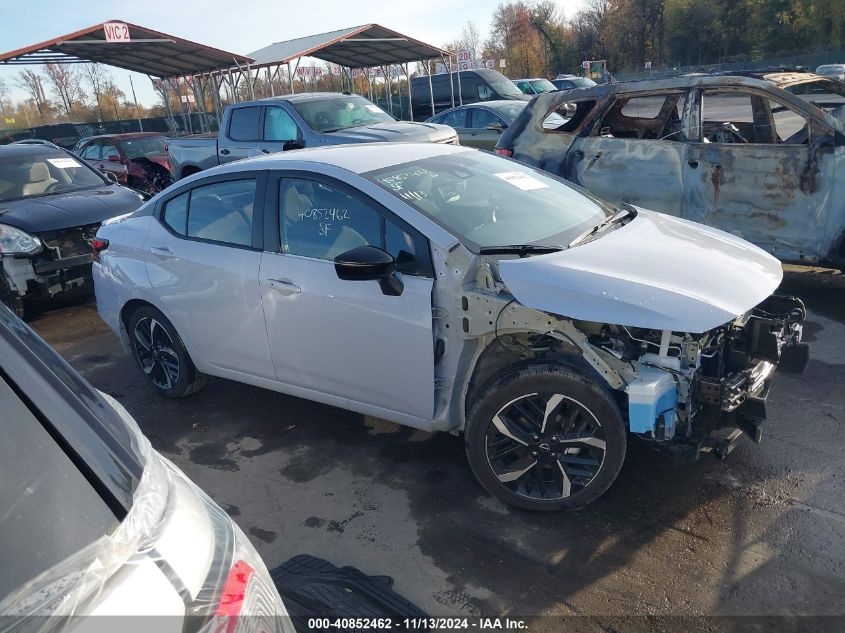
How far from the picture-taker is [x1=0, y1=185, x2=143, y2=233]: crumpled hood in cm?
677

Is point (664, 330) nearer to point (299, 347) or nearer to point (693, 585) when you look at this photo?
point (693, 585)

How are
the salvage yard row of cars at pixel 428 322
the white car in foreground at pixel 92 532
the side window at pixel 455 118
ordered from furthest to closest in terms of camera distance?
the side window at pixel 455 118, the salvage yard row of cars at pixel 428 322, the white car in foreground at pixel 92 532

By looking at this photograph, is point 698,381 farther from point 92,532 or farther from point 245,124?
point 245,124

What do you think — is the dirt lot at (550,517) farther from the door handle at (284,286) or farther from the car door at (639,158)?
the car door at (639,158)

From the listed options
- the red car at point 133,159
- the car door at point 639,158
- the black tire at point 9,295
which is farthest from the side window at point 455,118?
the black tire at point 9,295

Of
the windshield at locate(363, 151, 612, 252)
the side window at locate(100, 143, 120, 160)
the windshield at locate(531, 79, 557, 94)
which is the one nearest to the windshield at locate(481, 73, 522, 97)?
the windshield at locate(531, 79, 557, 94)

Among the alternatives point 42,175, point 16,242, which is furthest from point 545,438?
point 42,175

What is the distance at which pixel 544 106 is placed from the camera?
7254 mm

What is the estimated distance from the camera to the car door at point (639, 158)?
633cm

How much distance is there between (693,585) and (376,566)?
134 centimetres

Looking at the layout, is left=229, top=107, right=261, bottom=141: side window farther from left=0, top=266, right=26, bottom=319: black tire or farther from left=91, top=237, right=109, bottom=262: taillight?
left=91, top=237, right=109, bottom=262: taillight

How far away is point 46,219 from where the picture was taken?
6.86 m

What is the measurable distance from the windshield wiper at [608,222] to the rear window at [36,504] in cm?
276

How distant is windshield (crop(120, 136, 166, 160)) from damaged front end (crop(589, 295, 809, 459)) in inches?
548
